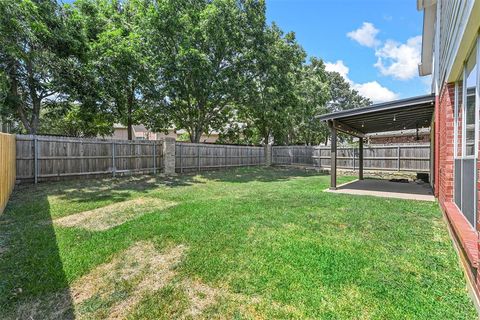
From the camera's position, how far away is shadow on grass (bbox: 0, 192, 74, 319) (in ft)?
7.86

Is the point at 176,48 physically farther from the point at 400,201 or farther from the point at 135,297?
the point at 135,297

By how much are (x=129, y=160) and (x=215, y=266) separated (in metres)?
10.4

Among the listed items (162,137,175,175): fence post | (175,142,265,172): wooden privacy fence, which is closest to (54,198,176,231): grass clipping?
(162,137,175,175): fence post

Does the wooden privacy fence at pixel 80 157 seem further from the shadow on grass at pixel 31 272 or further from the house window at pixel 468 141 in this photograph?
the house window at pixel 468 141

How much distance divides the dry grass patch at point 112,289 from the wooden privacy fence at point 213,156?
10.9 metres

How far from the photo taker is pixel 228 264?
319 centimetres

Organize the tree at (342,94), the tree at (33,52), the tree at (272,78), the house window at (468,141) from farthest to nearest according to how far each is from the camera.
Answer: the tree at (342,94) → the tree at (272,78) → the tree at (33,52) → the house window at (468,141)

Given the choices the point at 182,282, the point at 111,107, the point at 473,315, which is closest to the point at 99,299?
the point at 182,282

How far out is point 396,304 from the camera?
238 centimetres

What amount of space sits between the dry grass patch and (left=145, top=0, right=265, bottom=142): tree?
447 inches

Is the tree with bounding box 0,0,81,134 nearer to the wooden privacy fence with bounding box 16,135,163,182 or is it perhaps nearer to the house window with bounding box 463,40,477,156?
the wooden privacy fence with bounding box 16,135,163,182

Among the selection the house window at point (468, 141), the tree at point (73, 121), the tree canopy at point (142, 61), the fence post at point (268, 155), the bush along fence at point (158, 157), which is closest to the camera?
the house window at point (468, 141)

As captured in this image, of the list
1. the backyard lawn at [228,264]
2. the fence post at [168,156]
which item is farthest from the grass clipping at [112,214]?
the fence post at [168,156]

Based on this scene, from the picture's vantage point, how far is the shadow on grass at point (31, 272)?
7.86ft
